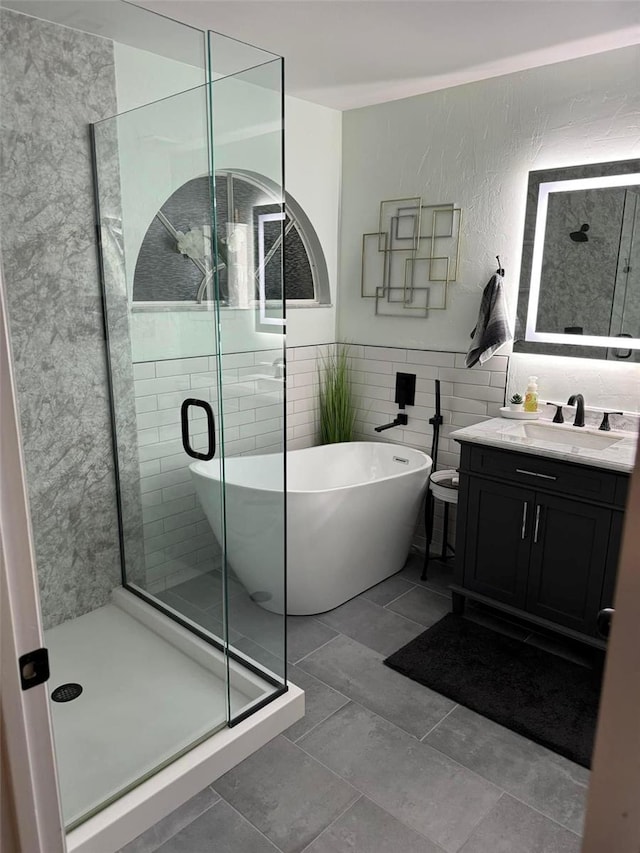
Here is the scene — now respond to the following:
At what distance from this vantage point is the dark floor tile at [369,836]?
1.99 metres

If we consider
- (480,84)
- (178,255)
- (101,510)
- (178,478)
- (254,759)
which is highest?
(480,84)

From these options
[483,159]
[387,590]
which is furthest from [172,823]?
[483,159]

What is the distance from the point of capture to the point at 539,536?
293 centimetres

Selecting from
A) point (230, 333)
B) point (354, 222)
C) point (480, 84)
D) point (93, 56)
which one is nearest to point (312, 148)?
point (354, 222)

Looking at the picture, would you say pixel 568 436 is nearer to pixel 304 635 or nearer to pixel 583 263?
pixel 583 263

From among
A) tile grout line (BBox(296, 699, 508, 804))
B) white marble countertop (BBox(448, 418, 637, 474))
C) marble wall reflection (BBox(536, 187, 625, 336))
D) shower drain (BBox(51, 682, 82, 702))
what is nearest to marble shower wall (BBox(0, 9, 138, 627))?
shower drain (BBox(51, 682, 82, 702))

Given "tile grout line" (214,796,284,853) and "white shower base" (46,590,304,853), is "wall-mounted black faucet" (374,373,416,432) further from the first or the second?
"tile grout line" (214,796,284,853)

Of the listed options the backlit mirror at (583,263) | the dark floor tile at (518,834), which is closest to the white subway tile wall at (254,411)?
the backlit mirror at (583,263)

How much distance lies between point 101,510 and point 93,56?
81.1 inches

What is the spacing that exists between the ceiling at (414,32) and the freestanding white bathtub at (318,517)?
5.92ft

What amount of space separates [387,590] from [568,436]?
1.31 meters

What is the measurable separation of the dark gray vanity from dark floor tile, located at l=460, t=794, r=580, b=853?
922mm

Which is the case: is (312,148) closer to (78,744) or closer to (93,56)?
(93,56)

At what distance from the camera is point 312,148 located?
12.8 feet
